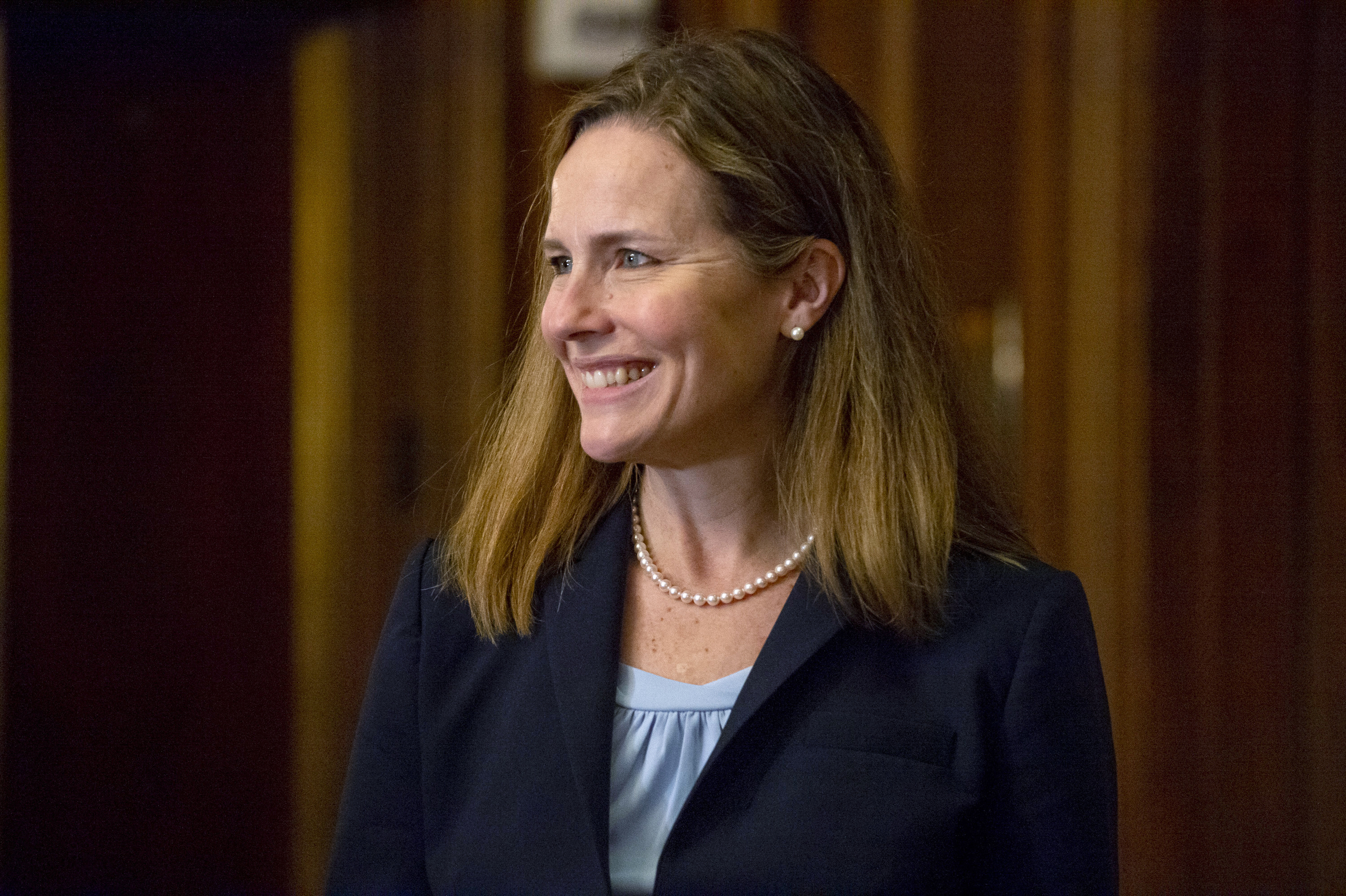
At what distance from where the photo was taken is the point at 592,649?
1.44 metres

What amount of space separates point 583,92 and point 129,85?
2.10m

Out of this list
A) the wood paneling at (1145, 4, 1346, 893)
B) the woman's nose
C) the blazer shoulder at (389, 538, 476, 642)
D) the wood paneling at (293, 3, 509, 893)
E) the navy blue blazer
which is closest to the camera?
the navy blue blazer

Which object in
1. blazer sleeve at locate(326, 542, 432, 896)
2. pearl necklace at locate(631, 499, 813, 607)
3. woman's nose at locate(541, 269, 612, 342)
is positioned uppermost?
woman's nose at locate(541, 269, 612, 342)

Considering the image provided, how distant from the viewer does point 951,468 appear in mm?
1514

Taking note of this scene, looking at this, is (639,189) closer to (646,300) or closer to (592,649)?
(646,300)

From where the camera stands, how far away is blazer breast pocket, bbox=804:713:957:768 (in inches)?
52.6

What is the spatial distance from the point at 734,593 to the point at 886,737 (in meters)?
0.27

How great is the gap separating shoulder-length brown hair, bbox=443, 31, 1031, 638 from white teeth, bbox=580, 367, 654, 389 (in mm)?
173

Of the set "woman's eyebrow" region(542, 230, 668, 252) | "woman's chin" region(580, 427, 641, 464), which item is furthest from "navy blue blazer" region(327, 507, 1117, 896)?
"woman's eyebrow" region(542, 230, 668, 252)

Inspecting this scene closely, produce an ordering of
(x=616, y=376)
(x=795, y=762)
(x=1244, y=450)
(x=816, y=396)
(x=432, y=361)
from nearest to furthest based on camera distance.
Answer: (x=795, y=762) < (x=616, y=376) < (x=816, y=396) < (x=1244, y=450) < (x=432, y=361)

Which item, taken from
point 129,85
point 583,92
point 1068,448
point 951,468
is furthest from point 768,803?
point 129,85

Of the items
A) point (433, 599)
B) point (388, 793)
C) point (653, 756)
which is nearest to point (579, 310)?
point (433, 599)

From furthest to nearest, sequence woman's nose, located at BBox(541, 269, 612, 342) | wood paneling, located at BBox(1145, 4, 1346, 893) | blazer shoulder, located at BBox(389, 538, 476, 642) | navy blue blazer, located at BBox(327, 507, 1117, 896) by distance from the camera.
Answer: wood paneling, located at BBox(1145, 4, 1346, 893)
blazer shoulder, located at BBox(389, 538, 476, 642)
woman's nose, located at BBox(541, 269, 612, 342)
navy blue blazer, located at BBox(327, 507, 1117, 896)

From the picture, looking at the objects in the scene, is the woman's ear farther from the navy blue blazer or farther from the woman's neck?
the navy blue blazer
